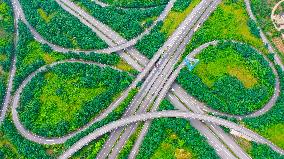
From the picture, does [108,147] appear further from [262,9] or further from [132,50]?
[262,9]

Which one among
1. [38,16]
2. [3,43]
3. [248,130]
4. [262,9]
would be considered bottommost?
[248,130]

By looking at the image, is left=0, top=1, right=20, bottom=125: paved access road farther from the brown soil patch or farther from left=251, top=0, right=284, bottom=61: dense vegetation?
the brown soil patch

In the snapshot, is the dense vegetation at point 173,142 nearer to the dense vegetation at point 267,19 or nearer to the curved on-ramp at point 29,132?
the curved on-ramp at point 29,132

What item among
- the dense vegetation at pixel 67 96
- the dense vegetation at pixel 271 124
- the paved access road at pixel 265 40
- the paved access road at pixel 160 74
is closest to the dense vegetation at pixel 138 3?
the paved access road at pixel 160 74

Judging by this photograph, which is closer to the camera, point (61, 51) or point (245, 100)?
point (245, 100)

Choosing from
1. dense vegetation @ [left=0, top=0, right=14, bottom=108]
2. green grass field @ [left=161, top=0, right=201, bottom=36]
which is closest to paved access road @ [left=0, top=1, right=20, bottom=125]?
dense vegetation @ [left=0, top=0, right=14, bottom=108]

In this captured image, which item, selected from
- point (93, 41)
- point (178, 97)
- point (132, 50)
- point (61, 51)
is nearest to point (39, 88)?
point (61, 51)
